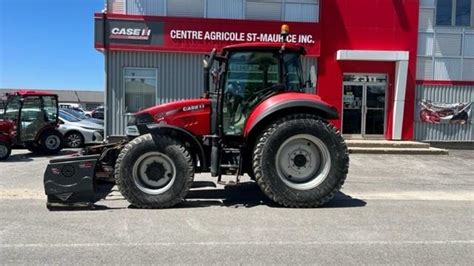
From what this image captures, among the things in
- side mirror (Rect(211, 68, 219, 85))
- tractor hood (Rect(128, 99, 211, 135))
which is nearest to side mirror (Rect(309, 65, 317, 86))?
side mirror (Rect(211, 68, 219, 85))

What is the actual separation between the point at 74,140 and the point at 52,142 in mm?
2017

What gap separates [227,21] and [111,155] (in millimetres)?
9645

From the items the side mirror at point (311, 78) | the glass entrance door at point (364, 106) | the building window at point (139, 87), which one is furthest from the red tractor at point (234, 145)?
the glass entrance door at point (364, 106)

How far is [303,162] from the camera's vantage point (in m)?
8.30

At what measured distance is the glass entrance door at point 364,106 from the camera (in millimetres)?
18203

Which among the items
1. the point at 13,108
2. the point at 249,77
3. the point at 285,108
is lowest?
the point at 13,108

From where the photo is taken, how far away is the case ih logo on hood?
16688 millimetres

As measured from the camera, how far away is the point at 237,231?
21.4 ft

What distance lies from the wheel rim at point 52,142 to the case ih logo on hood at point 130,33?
12.4 feet

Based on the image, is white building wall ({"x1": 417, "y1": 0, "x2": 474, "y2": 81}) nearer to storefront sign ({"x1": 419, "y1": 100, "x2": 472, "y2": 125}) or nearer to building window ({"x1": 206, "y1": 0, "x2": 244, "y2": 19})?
storefront sign ({"x1": 419, "y1": 100, "x2": 472, "y2": 125})

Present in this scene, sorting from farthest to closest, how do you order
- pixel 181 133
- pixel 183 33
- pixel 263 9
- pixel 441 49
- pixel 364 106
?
pixel 364 106, pixel 441 49, pixel 263 9, pixel 183 33, pixel 181 133

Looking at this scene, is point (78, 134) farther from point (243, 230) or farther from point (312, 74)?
point (243, 230)

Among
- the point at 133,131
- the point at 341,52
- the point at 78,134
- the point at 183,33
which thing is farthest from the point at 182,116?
the point at 78,134

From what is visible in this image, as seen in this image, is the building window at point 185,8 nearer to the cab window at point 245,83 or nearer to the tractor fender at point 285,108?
the cab window at point 245,83
